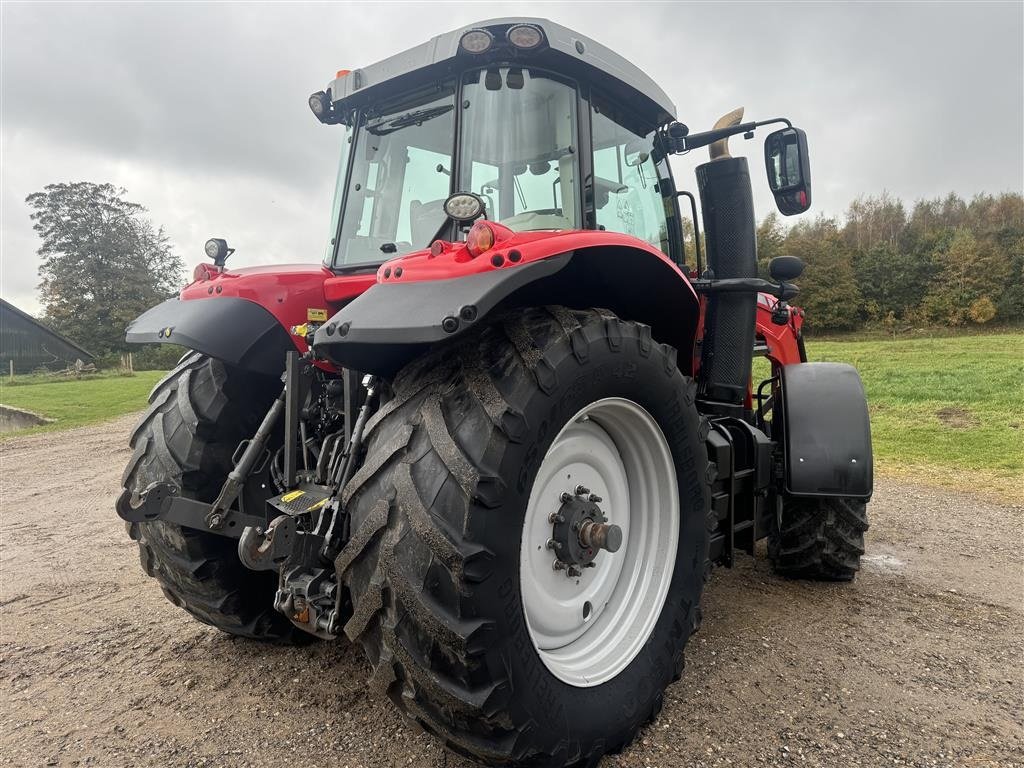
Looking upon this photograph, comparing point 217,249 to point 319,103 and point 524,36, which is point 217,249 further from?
point 524,36

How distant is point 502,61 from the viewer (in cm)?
239

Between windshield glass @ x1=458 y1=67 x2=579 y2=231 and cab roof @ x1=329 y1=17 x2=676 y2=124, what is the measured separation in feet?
0.24

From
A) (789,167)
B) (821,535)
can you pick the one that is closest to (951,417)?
(821,535)

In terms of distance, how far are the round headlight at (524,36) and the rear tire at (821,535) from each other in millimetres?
2594

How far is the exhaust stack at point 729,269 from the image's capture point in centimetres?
332

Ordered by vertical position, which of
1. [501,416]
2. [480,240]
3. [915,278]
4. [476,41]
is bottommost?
[501,416]

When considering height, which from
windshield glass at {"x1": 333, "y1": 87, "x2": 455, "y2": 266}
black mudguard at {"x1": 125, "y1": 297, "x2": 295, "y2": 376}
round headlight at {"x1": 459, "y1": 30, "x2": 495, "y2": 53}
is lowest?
black mudguard at {"x1": 125, "y1": 297, "x2": 295, "y2": 376}

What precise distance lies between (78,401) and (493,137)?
731 inches

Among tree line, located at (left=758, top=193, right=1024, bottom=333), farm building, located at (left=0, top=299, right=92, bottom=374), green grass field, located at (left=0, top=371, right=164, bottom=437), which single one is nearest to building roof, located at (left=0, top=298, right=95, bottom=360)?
farm building, located at (left=0, top=299, right=92, bottom=374)

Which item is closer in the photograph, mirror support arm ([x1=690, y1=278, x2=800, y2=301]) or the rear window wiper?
the rear window wiper

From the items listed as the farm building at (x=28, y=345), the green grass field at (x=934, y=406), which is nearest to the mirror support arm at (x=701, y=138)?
the green grass field at (x=934, y=406)

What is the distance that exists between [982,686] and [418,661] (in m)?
2.27

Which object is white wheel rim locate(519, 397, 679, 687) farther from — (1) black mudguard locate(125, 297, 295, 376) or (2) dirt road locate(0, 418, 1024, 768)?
(1) black mudguard locate(125, 297, 295, 376)

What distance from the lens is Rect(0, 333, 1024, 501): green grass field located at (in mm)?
7168
